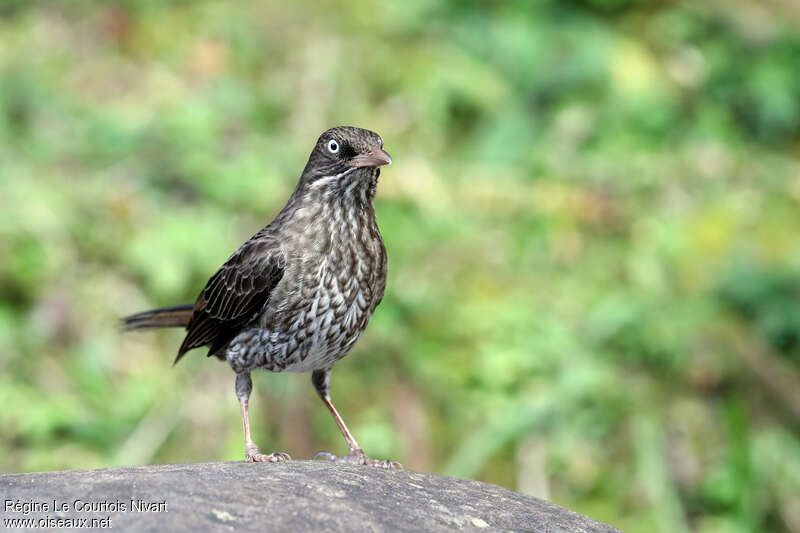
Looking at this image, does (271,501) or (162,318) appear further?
(162,318)

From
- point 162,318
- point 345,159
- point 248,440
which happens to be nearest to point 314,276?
point 345,159

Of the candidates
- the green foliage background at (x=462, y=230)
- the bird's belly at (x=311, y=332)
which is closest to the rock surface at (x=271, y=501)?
the bird's belly at (x=311, y=332)

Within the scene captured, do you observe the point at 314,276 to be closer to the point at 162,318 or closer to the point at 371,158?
the point at 371,158

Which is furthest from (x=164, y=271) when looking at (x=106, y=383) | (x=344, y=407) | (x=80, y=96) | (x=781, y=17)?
(x=781, y=17)

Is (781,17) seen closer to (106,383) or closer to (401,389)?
(401,389)

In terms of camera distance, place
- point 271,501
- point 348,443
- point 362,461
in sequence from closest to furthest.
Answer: point 271,501 → point 362,461 → point 348,443

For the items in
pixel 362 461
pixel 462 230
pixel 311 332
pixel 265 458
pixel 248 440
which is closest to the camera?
pixel 265 458
